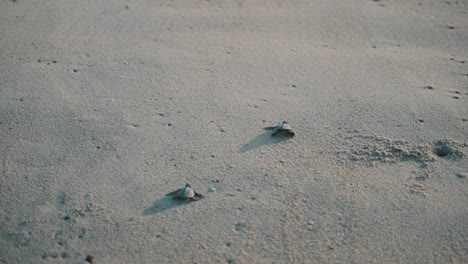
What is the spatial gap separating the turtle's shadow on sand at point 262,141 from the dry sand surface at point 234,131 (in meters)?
0.01

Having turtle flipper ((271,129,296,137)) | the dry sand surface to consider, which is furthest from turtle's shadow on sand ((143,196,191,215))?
turtle flipper ((271,129,296,137))

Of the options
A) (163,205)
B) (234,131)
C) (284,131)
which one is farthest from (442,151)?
(163,205)

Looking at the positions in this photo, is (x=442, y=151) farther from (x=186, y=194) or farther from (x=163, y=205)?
(x=163, y=205)

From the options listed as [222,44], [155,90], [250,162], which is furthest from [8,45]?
[250,162]

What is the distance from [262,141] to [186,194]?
0.61m

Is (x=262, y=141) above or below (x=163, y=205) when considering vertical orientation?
above

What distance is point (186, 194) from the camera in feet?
7.66

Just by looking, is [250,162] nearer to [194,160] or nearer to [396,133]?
[194,160]

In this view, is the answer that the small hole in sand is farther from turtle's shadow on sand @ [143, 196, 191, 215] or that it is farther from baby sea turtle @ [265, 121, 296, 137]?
turtle's shadow on sand @ [143, 196, 191, 215]

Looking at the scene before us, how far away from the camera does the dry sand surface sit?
7.13 feet

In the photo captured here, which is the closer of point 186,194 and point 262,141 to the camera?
point 186,194

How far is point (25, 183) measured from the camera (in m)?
2.43

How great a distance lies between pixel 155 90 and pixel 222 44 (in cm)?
75

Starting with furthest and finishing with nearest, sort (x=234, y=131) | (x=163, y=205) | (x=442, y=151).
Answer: (x=234, y=131) → (x=442, y=151) → (x=163, y=205)
